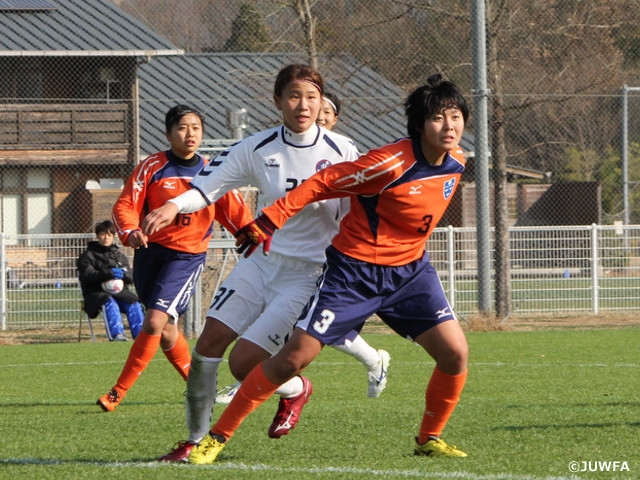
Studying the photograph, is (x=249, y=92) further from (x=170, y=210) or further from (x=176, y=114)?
(x=170, y=210)

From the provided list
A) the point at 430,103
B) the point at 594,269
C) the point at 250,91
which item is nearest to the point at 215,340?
the point at 430,103

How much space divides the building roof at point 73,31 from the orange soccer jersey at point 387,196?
60.0ft

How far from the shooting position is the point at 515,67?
16.3 meters

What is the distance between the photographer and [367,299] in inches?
196

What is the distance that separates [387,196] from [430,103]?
0.47 m

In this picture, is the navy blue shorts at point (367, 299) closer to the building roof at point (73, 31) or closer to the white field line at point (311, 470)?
the white field line at point (311, 470)

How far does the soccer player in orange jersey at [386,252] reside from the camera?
16.1 feet

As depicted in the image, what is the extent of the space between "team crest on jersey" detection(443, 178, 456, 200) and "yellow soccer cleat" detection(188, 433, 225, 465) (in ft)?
5.07

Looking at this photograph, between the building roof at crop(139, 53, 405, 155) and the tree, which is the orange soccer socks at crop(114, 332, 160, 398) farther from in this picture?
the tree

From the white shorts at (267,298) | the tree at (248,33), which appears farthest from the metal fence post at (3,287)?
the white shorts at (267,298)

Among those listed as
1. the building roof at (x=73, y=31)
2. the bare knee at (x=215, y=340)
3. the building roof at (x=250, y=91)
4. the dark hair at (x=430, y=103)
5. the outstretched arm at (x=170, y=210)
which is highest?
the building roof at (x=73, y=31)

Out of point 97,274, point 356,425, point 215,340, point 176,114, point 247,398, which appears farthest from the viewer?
point 97,274

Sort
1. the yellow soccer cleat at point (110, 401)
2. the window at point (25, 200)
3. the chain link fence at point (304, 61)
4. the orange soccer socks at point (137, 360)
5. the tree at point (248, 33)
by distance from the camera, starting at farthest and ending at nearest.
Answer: the window at point (25, 200) → the tree at point (248, 33) → the chain link fence at point (304, 61) → the orange soccer socks at point (137, 360) → the yellow soccer cleat at point (110, 401)

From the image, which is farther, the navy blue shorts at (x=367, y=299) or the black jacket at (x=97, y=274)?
the black jacket at (x=97, y=274)
